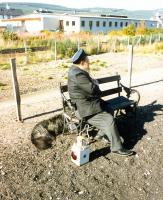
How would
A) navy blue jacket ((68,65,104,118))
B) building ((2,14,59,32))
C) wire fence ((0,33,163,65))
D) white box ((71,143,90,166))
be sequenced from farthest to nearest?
1. building ((2,14,59,32))
2. wire fence ((0,33,163,65))
3. navy blue jacket ((68,65,104,118))
4. white box ((71,143,90,166))

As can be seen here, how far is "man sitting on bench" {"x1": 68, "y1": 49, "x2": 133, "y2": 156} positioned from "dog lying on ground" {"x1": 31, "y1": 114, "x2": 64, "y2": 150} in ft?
2.94

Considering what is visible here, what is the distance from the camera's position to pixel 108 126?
18.2 ft

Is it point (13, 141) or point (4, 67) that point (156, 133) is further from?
point (4, 67)

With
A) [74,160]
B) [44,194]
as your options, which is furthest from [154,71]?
[44,194]

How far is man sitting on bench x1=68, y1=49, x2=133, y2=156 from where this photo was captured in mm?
5441

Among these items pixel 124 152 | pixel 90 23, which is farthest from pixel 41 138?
pixel 90 23

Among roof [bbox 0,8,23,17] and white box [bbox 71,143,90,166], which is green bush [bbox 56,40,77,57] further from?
roof [bbox 0,8,23,17]

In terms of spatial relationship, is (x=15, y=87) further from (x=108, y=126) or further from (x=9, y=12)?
(x=9, y=12)

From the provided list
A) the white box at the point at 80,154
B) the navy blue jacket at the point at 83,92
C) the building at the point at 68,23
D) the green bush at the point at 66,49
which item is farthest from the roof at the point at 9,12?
the white box at the point at 80,154

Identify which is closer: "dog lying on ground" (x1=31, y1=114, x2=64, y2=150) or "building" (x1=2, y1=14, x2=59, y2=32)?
"dog lying on ground" (x1=31, y1=114, x2=64, y2=150)

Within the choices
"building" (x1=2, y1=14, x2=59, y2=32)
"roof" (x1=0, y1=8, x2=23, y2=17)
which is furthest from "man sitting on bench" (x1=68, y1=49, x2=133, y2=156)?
"roof" (x1=0, y1=8, x2=23, y2=17)

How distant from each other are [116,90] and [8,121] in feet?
8.10

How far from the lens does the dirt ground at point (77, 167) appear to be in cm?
469

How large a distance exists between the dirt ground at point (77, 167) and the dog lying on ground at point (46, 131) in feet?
0.42
